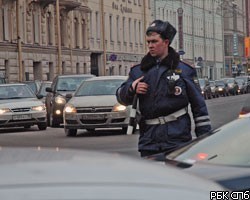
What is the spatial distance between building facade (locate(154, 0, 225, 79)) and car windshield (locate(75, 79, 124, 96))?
204 ft

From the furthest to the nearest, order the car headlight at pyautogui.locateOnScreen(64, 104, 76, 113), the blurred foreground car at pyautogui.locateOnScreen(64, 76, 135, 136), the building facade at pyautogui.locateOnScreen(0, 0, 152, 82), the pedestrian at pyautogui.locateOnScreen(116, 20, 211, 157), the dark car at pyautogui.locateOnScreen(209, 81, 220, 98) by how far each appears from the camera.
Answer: the dark car at pyautogui.locateOnScreen(209, 81, 220, 98) → the building facade at pyautogui.locateOnScreen(0, 0, 152, 82) → the car headlight at pyautogui.locateOnScreen(64, 104, 76, 113) → the blurred foreground car at pyautogui.locateOnScreen(64, 76, 135, 136) → the pedestrian at pyautogui.locateOnScreen(116, 20, 211, 157)

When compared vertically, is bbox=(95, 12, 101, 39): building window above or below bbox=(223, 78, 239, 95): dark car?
above

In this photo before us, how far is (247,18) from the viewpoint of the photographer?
136m

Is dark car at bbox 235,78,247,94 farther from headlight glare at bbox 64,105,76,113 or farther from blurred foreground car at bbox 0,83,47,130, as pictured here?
headlight glare at bbox 64,105,76,113

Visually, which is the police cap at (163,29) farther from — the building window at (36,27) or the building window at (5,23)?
the building window at (36,27)

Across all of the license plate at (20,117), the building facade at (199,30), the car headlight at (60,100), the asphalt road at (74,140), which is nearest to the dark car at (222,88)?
the building facade at (199,30)

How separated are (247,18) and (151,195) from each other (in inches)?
5334

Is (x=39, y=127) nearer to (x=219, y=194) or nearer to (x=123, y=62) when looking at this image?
(x=219, y=194)

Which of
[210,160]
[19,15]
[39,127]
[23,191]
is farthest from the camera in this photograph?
[19,15]

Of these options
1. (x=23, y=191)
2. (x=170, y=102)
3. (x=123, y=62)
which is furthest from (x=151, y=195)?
(x=123, y=62)

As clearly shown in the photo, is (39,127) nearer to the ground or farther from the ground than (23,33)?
nearer to the ground

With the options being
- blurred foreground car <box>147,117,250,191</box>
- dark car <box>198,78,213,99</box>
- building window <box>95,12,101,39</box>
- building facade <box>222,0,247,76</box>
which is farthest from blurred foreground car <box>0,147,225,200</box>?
building facade <box>222,0,247,76</box>

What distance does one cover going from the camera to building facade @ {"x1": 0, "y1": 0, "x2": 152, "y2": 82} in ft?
172

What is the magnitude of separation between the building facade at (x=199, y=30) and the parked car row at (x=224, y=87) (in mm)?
4698
